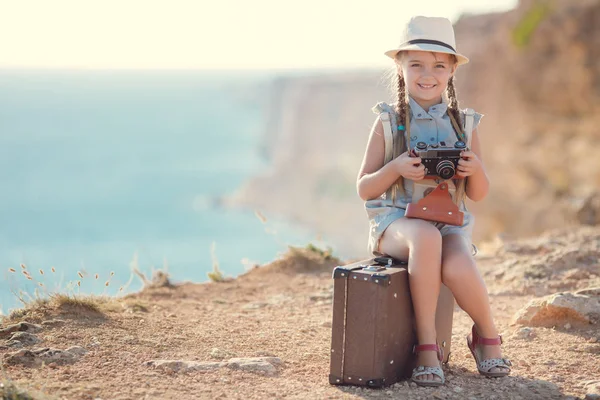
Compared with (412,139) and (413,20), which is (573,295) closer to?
(412,139)

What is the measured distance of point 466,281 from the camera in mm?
3736

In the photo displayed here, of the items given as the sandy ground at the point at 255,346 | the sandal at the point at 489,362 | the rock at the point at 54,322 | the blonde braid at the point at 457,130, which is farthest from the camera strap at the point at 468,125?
the rock at the point at 54,322

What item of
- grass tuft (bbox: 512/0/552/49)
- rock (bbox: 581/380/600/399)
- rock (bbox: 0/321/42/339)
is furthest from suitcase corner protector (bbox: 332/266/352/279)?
grass tuft (bbox: 512/0/552/49)

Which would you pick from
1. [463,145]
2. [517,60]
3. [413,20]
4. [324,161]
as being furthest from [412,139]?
[324,161]

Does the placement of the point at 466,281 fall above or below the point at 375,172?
below

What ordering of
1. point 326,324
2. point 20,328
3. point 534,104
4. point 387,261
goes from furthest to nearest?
point 534,104, point 326,324, point 20,328, point 387,261

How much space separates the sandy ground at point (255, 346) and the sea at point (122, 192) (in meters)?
0.41

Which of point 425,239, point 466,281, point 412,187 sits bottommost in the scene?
point 466,281

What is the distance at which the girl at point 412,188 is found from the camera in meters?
3.70

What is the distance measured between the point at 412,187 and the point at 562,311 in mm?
1468

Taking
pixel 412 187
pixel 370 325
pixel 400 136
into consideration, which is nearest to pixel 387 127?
pixel 400 136

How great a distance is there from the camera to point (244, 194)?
7075 centimetres

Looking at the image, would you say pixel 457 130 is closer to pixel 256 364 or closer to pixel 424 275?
pixel 424 275

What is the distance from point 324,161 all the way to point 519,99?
54.7 meters
